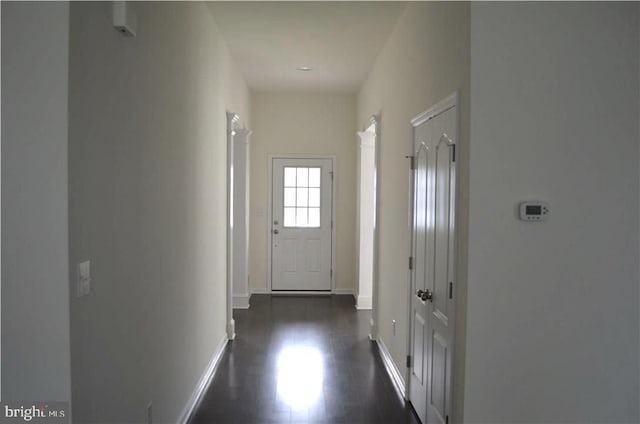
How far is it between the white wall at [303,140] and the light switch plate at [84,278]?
563 cm

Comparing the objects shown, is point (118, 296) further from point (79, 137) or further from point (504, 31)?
point (504, 31)

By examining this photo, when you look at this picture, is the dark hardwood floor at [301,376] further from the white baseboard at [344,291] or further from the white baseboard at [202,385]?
the white baseboard at [344,291]

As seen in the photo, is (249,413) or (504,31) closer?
(504,31)

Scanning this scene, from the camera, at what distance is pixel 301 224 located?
7.47 m

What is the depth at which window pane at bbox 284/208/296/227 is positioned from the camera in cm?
746

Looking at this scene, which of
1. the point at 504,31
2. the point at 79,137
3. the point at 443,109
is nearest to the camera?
the point at 79,137

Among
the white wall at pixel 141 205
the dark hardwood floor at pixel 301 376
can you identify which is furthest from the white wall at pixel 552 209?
the white wall at pixel 141 205

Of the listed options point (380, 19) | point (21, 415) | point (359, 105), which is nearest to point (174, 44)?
point (380, 19)

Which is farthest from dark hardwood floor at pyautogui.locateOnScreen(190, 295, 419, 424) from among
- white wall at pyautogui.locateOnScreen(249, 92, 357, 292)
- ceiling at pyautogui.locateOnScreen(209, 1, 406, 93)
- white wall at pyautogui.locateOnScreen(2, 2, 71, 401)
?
ceiling at pyautogui.locateOnScreen(209, 1, 406, 93)

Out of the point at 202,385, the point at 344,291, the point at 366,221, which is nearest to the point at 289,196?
the point at 366,221

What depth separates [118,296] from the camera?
6.75 feet

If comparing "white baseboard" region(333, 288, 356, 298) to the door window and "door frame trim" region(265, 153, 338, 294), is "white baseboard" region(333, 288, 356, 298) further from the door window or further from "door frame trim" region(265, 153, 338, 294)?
the door window

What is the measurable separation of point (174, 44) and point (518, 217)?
7.11ft

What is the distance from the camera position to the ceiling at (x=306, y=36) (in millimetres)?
3778
